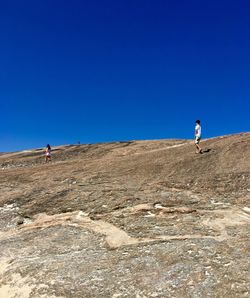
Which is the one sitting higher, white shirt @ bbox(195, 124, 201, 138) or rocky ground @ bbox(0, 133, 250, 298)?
white shirt @ bbox(195, 124, 201, 138)

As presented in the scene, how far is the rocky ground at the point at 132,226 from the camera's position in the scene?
18484mm

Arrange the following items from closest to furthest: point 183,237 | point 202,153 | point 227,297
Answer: point 227,297, point 183,237, point 202,153

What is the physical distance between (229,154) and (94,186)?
11.3 m

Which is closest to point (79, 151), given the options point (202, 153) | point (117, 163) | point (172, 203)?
point (117, 163)

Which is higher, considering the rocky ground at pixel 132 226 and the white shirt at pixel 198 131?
the white shirt at pixel 198 131

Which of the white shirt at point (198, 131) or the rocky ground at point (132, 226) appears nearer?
the rocky ground at point (132, 226)

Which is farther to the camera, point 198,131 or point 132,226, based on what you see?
point 198,131

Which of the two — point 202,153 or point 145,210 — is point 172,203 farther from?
point 202,153

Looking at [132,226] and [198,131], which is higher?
[198,131]

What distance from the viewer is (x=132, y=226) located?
81.1 ft

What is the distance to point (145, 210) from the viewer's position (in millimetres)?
26750

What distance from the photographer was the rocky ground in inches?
728

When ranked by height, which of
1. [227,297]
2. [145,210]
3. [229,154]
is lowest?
[227,297]

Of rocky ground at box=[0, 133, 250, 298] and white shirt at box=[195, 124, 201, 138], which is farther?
white shirt at box=[195, 124, 201, 138]
